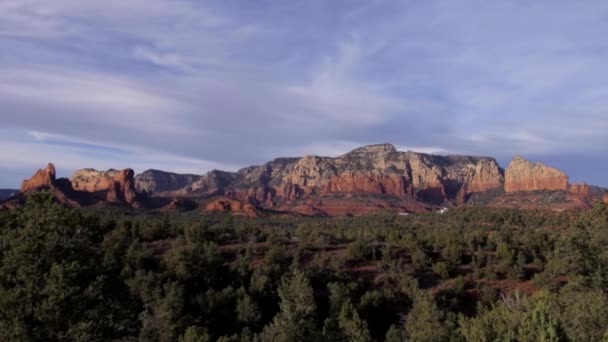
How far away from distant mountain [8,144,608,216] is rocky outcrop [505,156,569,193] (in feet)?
0.81

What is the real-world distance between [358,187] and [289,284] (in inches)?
4752

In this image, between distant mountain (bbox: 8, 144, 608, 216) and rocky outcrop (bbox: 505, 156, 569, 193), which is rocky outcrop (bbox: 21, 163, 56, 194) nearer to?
distant mountain (bbox: 8, 144, 608, 216)

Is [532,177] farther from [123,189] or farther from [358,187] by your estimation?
[123,189]

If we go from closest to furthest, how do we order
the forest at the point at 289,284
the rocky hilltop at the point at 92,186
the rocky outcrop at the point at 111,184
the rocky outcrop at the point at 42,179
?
the forest at the point at 289,284, the rocky hilltop at the point at 92,186, the rocky outcrop at the point at 42,179, the rocky outcrop at the point at 111,184

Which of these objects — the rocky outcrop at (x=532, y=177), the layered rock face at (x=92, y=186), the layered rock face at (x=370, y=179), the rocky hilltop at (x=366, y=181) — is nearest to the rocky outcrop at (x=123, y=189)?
the layered rock face at (x=92, y=186)

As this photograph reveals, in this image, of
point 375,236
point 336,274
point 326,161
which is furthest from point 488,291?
point 326,161

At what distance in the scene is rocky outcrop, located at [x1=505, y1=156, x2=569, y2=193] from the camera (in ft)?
416

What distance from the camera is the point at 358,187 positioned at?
5945 inches

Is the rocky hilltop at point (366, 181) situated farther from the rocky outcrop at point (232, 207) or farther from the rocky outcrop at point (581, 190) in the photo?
the rocky outcrop at point (581, 190)

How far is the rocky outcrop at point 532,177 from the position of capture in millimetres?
126656

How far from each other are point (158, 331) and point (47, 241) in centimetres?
1206

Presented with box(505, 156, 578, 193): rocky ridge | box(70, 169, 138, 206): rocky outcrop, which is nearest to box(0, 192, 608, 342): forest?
box(70, 169, 138, 206): rocky outcrop

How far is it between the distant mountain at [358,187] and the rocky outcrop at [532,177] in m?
0.25

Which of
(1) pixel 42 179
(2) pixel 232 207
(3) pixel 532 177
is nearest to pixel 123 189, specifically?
(1) pixel 42 179
